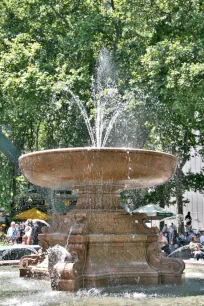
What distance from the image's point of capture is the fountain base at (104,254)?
732 cm

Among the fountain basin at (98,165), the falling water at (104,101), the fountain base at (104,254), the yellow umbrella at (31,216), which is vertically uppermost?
the falling water at (104,101)

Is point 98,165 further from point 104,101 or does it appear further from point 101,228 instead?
point 104,101

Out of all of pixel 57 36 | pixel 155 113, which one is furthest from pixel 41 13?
pixel 155 113

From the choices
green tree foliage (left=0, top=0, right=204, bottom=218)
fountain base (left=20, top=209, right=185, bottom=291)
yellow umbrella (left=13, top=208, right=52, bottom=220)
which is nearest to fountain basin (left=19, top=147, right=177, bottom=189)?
fountain base (left=20, top=209, right=185, bottom=291)

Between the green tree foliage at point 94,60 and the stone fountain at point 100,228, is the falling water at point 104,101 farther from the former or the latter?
the stone fountain at point 100,228

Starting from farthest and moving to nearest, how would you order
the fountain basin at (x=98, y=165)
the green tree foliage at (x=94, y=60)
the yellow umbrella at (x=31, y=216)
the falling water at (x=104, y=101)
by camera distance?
the yellow umbrella at (x=31, y=216), the falling water at (x=104, y=101), the green tree foliage at (x=94, y=60), the fountain basin at (x=98, y=165)

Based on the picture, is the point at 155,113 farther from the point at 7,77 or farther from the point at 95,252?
the point at 95,252

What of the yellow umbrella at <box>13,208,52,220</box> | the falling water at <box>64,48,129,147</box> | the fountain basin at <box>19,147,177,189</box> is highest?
the falling water at <box>64,48,129,147</box>

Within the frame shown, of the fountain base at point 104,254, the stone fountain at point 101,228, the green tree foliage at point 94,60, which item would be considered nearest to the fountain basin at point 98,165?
the stone fountain at point 101,228

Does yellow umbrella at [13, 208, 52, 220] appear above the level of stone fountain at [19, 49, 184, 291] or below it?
above

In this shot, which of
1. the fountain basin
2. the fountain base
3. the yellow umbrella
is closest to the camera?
the fountain base

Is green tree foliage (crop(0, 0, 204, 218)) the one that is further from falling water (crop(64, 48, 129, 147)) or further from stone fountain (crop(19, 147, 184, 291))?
stone fountain (crop(19, 147, 184, 291))

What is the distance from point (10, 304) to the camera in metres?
6.05

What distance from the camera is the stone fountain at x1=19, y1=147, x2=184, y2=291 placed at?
7.41 meters
